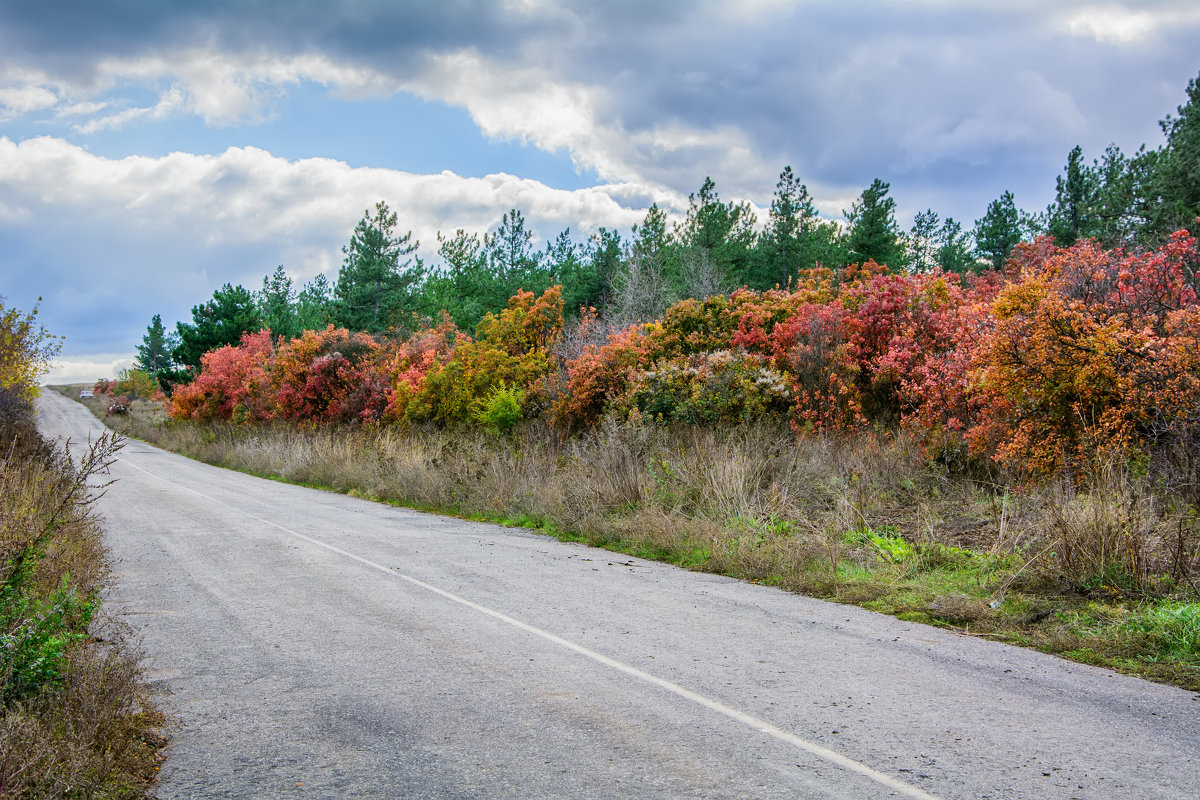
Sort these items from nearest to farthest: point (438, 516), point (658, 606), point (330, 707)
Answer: point (330, 707)
point (658, 606)
point (438, 516)

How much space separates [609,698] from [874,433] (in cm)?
1070

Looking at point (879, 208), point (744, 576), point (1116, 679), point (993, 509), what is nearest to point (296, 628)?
point (744, 576)

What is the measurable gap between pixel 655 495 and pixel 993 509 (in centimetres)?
517

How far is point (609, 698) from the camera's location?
528cm

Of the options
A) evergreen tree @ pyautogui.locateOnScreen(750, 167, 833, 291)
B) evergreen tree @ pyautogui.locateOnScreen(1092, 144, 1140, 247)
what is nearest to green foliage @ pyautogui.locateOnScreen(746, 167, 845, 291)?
evergreen tree @ pyautogui.locateOnScreen(750, 167, 833, 291)

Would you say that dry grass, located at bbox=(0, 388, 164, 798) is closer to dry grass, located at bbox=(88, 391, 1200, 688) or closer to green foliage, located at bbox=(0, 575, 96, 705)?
green foliage, located at bbox=(0, 575, 96, 705)

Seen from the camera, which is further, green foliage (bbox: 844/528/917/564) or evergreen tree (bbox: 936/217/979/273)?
evergreen tree (bbox: 936/217/979/273)

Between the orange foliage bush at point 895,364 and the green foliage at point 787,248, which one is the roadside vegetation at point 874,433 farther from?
the green foliage at point 787,248

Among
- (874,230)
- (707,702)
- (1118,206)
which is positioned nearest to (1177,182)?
(1118,206)

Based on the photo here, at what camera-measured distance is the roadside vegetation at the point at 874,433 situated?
7820 mm

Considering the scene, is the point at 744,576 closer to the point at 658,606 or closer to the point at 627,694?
the point at 658,606

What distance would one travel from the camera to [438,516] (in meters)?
16.5

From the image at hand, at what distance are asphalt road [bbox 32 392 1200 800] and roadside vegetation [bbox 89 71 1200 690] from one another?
1.30 meters

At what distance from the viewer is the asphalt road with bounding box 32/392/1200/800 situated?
4086 mm
